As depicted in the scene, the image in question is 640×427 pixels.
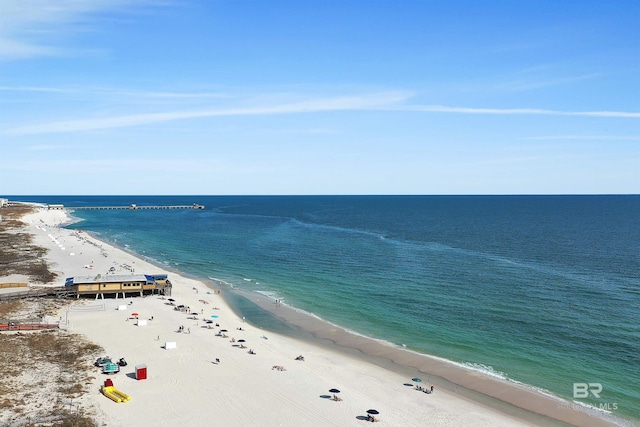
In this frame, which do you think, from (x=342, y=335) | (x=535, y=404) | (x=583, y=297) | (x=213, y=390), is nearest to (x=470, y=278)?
(x=583, y=297)

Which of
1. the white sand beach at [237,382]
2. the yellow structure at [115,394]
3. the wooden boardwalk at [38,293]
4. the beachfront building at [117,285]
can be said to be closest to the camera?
the white sand beach at [237,382]

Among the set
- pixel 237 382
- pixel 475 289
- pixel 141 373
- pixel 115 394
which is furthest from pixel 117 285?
pixel 475 289

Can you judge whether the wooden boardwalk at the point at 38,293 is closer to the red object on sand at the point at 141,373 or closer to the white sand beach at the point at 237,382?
the white sand beach at the point at 237,382

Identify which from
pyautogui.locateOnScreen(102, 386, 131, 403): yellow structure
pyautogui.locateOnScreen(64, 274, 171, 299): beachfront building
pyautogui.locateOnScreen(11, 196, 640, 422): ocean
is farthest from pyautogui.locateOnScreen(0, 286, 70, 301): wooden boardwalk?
pyautogui.locateOnScreen(102, 386, 131, 403): yellow structure

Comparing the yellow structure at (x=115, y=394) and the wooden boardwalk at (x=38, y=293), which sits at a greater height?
the wooden boardwalk at (x=38, y=293)

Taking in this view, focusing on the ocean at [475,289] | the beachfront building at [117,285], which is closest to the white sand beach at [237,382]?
the beachfront building at [117,285]

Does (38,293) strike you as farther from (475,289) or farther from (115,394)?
(475,289)
